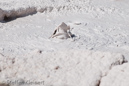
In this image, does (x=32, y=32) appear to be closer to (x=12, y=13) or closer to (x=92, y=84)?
(x=12, y=13)

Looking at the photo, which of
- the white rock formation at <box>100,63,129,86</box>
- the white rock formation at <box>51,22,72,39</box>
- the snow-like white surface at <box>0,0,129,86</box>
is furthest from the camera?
the white rock formation at <box>51,22,72,39</box>

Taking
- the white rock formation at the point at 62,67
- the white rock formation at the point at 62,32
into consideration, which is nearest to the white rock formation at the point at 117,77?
the white rock formation at the point at 62,67

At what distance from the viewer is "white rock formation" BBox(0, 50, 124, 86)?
1976 mm

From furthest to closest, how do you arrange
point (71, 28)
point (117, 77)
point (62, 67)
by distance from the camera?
point (71, 28)
point (62, 67)
point (117, 77)

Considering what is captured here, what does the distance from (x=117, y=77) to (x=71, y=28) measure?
1.63 meters

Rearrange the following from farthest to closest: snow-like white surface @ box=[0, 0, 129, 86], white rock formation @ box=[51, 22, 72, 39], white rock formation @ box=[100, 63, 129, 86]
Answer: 1. white rock formation @ box=[51, 22, 72, 39]
2. snow-like white surface @ box=[0, 0, 129, 86]
3. white rock formation @ box=[100, 63, 129, 86]

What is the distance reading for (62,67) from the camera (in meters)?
2.08

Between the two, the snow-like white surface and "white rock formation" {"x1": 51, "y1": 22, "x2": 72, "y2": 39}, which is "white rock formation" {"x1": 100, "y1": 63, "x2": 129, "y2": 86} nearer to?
the snow-like white surface

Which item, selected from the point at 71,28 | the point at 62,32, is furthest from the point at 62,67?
the point at 71,28

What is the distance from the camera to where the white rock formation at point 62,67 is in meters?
1.98

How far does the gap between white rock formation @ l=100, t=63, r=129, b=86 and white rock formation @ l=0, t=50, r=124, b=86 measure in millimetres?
46

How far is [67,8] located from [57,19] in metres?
0.33

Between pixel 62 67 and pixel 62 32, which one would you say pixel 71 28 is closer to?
pixel 62 32

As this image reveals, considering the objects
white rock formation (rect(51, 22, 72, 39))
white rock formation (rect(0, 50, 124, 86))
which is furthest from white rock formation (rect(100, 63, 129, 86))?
white rock formation (rect(51, 22, 72, 39))
